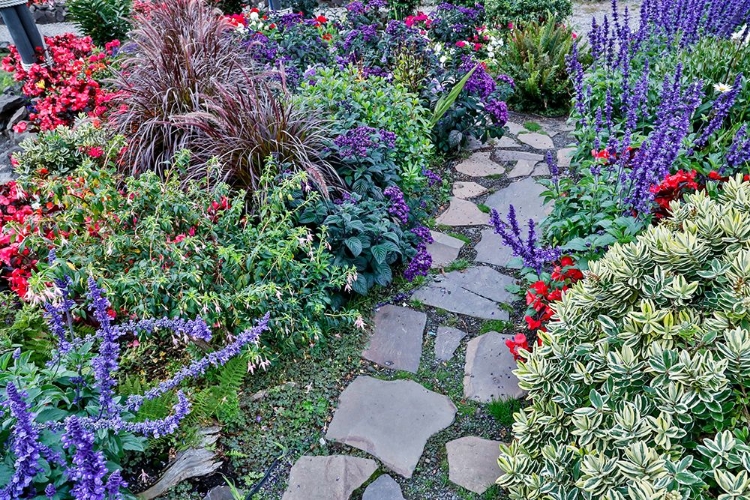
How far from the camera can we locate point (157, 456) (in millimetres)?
2051

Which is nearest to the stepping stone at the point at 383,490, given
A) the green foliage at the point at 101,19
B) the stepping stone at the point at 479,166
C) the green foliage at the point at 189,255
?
the green foliage at the point at 189,255

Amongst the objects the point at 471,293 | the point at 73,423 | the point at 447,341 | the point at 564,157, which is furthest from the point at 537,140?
the point at 73,423

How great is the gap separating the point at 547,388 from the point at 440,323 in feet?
3.06

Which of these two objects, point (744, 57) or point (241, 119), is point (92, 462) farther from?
point (744, 57)

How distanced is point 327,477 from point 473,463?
1.81 ft

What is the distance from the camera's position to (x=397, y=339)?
8.84 ft

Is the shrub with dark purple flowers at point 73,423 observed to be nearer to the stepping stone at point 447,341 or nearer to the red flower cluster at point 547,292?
the stepping stone at point 447,341

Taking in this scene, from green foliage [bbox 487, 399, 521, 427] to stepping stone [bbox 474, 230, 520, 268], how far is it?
3.41 feet

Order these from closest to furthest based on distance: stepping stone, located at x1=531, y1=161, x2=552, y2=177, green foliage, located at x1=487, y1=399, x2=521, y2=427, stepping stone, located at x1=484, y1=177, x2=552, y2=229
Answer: green foliage, located at x1=487, y1=399, x2=521, y2=427
stepping stone, located at x1=484, y1=177, x2=552, y2=229
stepping stone, located at x1=531, y1=161, x2=552, y2=177

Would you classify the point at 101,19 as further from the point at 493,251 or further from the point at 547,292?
→ the point at 547,292

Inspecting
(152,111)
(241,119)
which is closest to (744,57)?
(241,119)

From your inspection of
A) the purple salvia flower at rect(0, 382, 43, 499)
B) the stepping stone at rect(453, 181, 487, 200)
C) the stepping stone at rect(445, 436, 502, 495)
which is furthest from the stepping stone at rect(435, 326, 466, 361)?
the purple salvia flower at rect(0, 382, 43, 499)

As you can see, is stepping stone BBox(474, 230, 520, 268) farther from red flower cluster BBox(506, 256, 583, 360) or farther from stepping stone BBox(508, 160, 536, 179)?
stepping stone BBox(508, 160, 536, 179)

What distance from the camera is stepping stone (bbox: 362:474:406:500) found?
1990 millimetres
